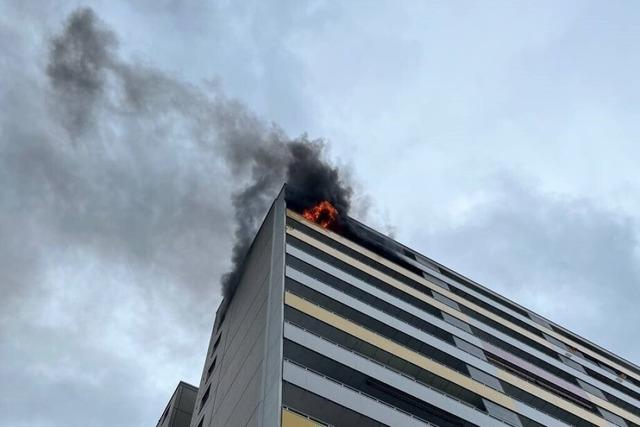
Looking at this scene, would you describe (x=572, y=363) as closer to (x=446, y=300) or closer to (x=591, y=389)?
(x=591, y=389)

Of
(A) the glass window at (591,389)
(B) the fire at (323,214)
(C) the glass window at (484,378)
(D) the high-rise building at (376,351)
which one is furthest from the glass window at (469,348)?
(B) the fire at (323,214)

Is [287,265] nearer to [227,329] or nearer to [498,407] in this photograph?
[227,329]

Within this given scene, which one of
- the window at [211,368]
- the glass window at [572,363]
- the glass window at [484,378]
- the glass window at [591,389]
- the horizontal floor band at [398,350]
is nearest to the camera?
the horizontal floor band at [398,350]

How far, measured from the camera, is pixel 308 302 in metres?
26.8

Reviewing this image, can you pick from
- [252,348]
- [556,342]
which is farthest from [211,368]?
[556,342]

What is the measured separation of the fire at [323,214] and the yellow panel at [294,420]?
22034 millimetres

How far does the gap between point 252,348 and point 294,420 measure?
7.30 metres

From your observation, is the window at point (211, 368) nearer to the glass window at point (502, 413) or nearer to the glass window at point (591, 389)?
the glass window at point (502, 413)

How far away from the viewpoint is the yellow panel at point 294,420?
19.2m

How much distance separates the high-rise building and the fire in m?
0.90

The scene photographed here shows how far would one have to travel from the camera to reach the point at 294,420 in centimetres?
1948

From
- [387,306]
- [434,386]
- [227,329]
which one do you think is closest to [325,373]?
[434,386]

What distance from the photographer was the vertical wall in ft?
72.0

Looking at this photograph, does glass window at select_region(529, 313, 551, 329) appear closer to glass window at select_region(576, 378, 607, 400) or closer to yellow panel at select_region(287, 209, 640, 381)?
yellow panel at select_region(287, 209, 640, 381)
